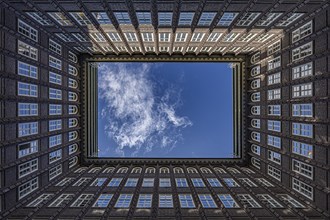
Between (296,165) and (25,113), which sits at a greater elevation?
(25,113)

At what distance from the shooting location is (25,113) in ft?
108

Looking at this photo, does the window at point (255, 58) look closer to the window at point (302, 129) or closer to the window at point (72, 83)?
the window at point (302, 129)

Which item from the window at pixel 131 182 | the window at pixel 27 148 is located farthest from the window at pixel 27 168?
the window at pixel 131 182

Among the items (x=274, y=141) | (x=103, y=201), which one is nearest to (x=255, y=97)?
(x=274, y=141)

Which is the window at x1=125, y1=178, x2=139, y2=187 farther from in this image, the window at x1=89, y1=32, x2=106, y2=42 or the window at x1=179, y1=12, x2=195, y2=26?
the window at x1=179, y1=12, x2=195, y2=26

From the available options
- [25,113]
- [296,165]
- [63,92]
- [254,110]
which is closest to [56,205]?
[25,113]

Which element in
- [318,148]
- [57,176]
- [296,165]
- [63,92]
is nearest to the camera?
[318,148]

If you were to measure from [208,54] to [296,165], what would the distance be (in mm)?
30662

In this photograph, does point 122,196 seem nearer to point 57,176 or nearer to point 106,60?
point 57,176

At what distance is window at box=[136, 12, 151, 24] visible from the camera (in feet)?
113

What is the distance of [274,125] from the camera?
41750 mm

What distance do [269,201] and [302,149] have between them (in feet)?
30.2

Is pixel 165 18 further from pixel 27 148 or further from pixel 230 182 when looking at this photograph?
pixel 230 182

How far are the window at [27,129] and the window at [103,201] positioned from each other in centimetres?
1454
